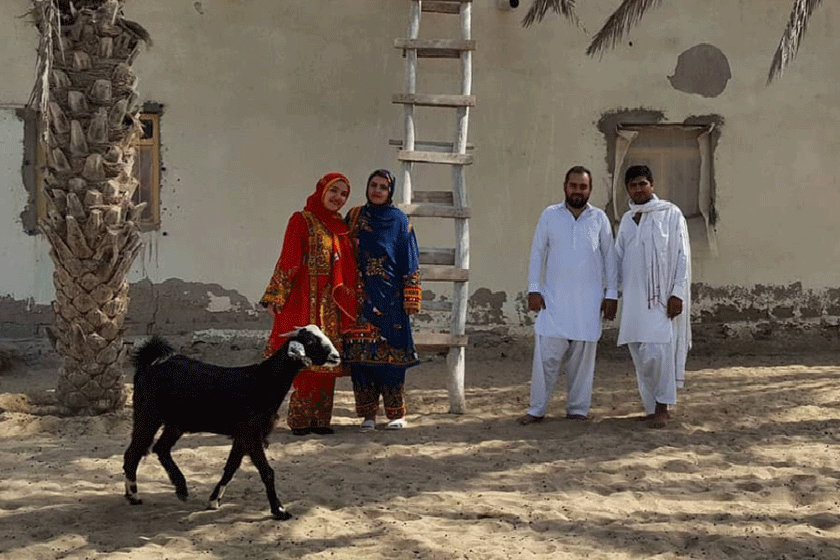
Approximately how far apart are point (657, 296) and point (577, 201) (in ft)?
2.52

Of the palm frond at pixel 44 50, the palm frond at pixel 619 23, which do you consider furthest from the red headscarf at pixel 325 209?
the palm frond at pixel 619 23

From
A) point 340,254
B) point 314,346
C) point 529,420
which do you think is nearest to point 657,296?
point 529,420

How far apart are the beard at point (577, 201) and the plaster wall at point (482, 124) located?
108 inches

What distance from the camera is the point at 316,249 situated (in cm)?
584

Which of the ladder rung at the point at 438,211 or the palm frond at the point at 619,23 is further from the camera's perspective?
the palm frond at the point at 619,23

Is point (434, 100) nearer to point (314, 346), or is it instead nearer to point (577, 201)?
point (577, 201)

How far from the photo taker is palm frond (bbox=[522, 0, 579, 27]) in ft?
27.9

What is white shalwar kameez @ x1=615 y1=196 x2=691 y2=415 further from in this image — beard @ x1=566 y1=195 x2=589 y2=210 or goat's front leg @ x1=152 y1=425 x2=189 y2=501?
goat's front leg @ x1=152 y1=425 x2=189 y2=501

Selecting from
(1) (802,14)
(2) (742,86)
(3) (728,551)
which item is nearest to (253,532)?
(3) (728,551)

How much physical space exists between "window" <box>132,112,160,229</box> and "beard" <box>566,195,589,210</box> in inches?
164

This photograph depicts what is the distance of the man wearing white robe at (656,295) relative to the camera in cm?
618

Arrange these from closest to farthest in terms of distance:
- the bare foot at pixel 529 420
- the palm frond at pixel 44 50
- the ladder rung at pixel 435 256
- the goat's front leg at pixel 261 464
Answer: the goat's front leg at pixel 261 464
the palm frond at pixel 44 50
the bare foot at pixel 529 420
the ladder rung at pixel 435 256

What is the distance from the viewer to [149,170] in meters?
9.05

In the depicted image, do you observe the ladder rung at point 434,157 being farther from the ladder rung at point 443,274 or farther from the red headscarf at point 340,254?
the red headscarf at point 340,254
